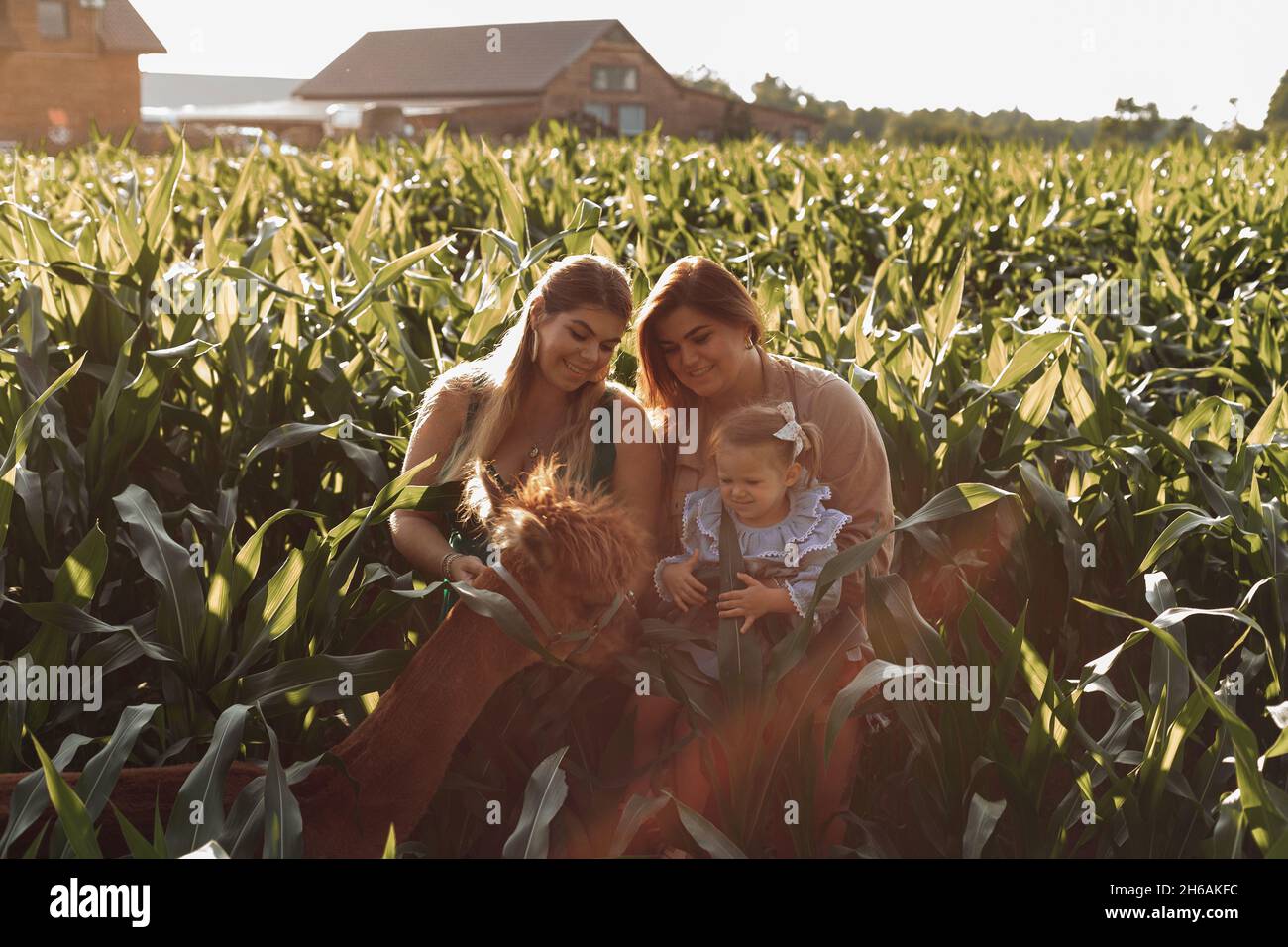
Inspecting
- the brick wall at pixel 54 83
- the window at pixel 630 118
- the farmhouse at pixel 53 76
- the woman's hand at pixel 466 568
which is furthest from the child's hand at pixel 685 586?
the window at pixel 630 118

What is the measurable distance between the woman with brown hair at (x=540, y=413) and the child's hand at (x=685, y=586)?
67mm

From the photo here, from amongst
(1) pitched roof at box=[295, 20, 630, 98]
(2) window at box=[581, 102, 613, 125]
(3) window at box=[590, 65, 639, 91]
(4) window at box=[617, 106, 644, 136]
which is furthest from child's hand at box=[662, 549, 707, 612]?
(4) window at box=[617, 106, 644, 136]

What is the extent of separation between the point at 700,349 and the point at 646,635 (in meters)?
0.53

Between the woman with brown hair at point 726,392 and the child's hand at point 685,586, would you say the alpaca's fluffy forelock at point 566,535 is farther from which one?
the woman with brown hair at point 726,392

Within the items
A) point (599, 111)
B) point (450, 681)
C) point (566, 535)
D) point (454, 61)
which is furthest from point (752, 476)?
point (599, 111)

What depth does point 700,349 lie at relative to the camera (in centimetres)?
215

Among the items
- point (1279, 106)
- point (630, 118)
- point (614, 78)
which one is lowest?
point (1279, 106)

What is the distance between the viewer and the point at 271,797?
1.55m

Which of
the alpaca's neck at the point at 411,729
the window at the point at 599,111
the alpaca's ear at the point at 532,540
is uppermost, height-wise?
the window at the point at 599,111

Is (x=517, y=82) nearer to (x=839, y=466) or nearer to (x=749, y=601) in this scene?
(x=839, y=466)

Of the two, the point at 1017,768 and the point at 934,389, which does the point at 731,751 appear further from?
the point at 934,389

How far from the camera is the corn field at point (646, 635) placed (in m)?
1.84
